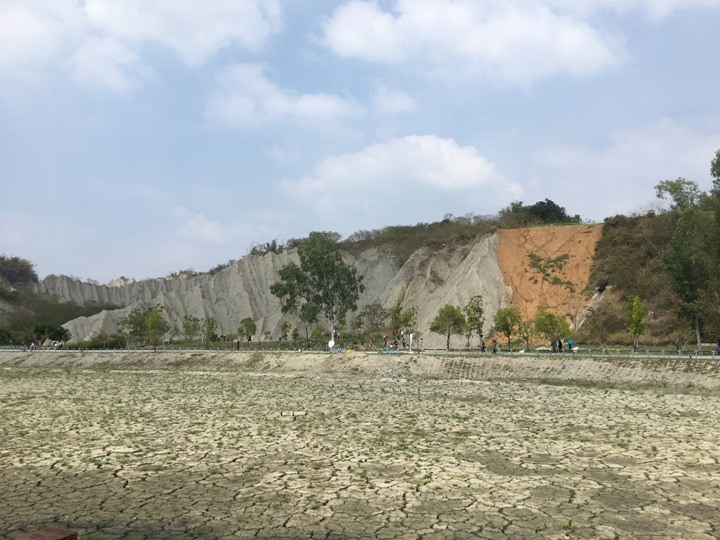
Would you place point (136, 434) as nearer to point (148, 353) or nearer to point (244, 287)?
point (148, 353)

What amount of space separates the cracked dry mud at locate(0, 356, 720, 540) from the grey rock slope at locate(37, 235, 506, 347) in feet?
160

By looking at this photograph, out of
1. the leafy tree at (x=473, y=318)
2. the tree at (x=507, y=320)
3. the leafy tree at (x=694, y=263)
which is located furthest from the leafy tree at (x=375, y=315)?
→ the leafy tree at (x=694, y=263)

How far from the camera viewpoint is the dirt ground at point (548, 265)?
72812 mm

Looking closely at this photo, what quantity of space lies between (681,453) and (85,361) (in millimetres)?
60221

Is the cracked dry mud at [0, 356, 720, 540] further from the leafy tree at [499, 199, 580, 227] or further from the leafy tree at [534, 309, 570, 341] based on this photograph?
the leafy tree at [499, 199, 580, 227]

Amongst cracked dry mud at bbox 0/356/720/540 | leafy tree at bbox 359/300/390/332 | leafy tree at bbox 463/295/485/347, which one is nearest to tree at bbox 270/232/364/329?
leafy tree at bbox 359/300/390/332

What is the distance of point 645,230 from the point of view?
73.2 metres

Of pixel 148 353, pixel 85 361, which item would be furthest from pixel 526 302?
pixel 85 361

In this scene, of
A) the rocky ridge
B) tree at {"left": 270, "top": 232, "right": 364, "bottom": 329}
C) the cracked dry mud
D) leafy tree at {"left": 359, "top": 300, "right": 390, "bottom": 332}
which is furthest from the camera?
leafy tree at {"left": 359, "top": 300, "right": 390, "bottom": 332}

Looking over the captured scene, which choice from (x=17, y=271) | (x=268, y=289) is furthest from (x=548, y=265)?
(x=17, y=271)

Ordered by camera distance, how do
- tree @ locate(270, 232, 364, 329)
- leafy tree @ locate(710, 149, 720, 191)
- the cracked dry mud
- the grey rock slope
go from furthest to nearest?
the grey rock slope
tree @ locate(270, 232, 364, 329)
leafy tree @ locate(710, 149, 720, 191)
the cracked dry mud

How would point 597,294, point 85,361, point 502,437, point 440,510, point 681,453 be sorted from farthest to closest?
1. point 597,294
2. point 85,361
3. point 502,437
4. point 681,453
5. point 440,510

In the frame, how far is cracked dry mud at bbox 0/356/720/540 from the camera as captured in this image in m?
9.68

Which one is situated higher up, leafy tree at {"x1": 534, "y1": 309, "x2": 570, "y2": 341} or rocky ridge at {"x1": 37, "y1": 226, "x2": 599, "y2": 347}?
rocky ridge at {"x1": 37, "y1": 226, "x2": 599, "y2": 347}
